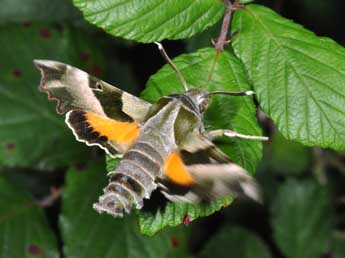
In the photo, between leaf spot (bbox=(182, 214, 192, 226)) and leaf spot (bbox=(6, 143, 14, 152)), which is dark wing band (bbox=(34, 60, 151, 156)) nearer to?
leaf spot (bbox=(182, 214, 192, 226))

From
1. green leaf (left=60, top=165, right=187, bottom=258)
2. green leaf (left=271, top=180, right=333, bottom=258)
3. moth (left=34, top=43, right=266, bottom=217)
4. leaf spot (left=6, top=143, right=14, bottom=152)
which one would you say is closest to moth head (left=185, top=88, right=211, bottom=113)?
moth (left=34, top=43, right=266, bottom=217)

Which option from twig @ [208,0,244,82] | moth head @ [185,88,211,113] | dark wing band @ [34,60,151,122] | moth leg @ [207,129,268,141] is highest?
twig @ [208,0,244,82]

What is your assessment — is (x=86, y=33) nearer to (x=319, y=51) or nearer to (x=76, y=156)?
(x=76, y=156)

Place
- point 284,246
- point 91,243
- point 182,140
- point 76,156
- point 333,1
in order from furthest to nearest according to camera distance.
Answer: point 333,1 → point 284,246 → point 76,156 → point 91,243 → point 182,140

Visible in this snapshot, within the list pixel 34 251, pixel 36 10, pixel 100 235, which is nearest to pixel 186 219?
pixel 100 235

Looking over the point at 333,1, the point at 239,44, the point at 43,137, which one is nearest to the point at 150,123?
the point at 239,44

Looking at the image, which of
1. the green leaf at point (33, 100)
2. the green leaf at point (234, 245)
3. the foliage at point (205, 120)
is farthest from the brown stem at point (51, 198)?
the green leaf at point (234, 245)
